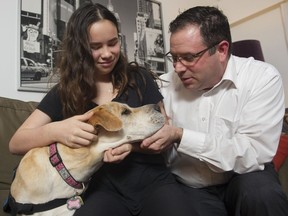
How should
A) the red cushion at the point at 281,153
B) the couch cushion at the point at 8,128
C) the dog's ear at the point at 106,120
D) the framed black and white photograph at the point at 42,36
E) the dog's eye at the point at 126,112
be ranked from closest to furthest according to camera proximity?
the dog's ear at the point at 106,120 → the dog's eye at the point at 126,112 → the couch cushion at the point at 8,128 → the red cushion at the point at 281,153 → the framed black and white photograph at the point at 42,36

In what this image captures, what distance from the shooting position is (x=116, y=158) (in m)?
1.08

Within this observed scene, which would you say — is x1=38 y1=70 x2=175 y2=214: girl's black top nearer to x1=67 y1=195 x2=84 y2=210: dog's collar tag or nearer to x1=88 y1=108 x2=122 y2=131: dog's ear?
x1=67 y1=195 x2=84 y2=210: dog's collar tag

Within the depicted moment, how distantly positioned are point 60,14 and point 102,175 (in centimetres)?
128

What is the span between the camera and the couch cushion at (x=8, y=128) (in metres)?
1.49

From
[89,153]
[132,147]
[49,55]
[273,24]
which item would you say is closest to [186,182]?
[132,147]

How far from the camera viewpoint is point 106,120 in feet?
3.37

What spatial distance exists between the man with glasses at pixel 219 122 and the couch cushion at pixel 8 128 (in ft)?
2.68

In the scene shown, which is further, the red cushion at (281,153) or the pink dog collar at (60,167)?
the red cushion at (281,153)

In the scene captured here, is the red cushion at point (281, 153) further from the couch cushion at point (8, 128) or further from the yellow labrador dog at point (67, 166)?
the couch cushion at point (8, 128)

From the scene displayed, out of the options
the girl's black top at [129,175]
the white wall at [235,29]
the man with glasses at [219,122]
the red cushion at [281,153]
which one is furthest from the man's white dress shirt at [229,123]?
the white wall at [235,29]

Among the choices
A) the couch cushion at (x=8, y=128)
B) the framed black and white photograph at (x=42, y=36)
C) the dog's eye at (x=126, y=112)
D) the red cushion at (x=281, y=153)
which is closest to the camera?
the dog's eye at (x=126, y=112)

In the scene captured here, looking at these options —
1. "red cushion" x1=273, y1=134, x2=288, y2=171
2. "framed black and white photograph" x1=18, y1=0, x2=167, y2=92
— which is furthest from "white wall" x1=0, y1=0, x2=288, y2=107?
"red cushion" x1=273, y1=134, x2=288, y2=171

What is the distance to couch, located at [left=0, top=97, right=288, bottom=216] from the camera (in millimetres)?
1495

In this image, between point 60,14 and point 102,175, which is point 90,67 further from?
point 60,14
